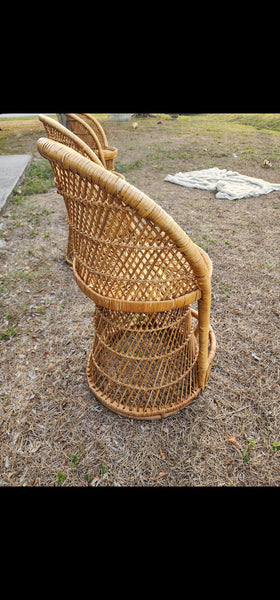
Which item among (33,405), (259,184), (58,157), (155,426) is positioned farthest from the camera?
(259,184)

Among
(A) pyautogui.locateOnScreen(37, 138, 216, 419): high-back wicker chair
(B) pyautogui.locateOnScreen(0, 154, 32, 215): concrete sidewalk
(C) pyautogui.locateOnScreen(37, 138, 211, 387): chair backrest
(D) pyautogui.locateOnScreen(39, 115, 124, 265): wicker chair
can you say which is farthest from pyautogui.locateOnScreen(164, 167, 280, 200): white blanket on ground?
(C) pyautogui.locateOnScreen(37, 138, 211, 387): chair backrest

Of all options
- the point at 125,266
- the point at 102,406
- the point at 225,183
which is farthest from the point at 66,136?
the point at 225,183

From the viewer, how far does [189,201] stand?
166 inches

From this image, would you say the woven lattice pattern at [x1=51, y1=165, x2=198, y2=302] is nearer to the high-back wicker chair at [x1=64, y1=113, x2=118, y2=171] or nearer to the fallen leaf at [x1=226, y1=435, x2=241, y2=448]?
the fallen leaf at [x1=226, y1=435, x2=241, y2=448]

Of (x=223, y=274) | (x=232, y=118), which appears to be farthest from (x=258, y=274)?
(x=232, y=118)

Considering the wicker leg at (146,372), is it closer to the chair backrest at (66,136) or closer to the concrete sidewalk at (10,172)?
Answer: the chair backrest at (66,136)

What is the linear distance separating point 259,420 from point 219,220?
2674mm

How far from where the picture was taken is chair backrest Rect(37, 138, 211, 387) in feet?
3.05

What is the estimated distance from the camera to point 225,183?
4590mm

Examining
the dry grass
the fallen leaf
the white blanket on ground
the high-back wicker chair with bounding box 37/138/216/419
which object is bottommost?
the fallen leaf

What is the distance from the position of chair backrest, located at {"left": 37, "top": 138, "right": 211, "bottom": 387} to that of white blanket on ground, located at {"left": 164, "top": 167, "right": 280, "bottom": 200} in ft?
11.4

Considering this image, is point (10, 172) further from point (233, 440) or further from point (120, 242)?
point (233, 440)

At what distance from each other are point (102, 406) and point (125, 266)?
83 centimetres
